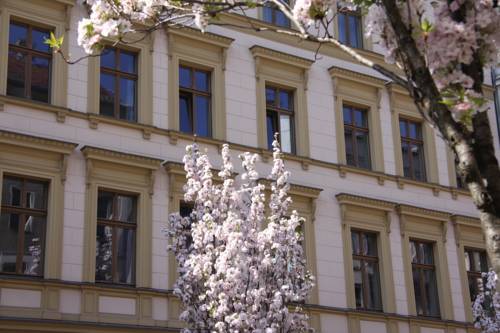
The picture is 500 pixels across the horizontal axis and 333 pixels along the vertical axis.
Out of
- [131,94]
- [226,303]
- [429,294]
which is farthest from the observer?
[429,294]

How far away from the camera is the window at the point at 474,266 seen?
78.0 ft

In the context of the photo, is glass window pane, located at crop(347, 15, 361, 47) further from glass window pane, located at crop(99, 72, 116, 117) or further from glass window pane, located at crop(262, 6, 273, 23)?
glass window pane, located at crop(99, 72, 116, 117)

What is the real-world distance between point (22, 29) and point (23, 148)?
108 inches

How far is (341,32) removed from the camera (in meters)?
23.9

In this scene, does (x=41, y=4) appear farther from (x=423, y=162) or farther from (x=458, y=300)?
(x=458, y=300)

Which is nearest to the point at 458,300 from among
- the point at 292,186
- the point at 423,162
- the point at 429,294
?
the point at 429,294

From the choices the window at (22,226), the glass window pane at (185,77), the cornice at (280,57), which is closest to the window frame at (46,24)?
the window at (22,226)

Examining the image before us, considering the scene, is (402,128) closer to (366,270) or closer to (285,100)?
(285,100)

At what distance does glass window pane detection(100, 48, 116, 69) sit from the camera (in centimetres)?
1911

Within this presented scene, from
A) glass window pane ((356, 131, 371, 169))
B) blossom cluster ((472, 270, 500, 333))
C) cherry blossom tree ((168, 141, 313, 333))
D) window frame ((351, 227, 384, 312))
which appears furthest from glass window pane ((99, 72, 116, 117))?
blossom cluster ((472, 270, 500, 333))

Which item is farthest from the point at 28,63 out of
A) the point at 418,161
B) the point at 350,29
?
the point at 418,161

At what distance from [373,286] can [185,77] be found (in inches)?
277

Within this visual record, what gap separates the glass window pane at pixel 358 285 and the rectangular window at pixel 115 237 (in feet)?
19.8

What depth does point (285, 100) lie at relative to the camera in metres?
22.1
